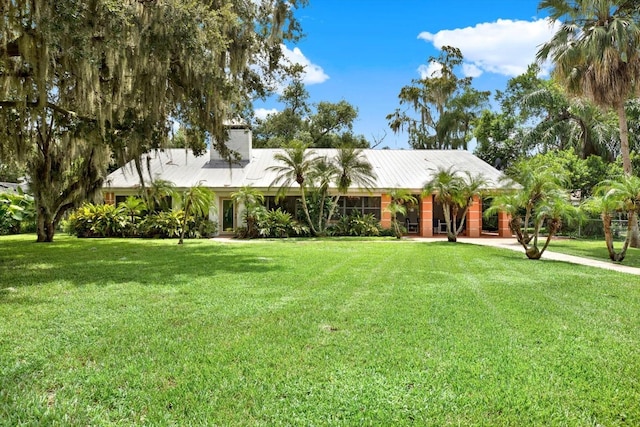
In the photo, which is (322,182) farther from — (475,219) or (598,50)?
(598,50)

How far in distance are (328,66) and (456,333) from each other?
2450 cm

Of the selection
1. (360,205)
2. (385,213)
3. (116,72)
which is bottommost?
(385,213)

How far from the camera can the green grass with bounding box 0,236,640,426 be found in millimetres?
2770

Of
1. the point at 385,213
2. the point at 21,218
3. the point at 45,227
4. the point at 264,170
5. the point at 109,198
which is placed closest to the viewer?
the point at 45,227

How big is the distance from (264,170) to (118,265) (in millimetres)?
13605

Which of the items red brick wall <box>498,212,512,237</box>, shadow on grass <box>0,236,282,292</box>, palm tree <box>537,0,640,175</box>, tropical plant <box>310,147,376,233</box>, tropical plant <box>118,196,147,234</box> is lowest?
shadow on grass <box>0,236,282,292</box>

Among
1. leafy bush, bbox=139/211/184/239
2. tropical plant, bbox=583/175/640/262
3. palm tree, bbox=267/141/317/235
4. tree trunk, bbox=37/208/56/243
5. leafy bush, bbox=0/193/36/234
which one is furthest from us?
palm tree, bbox=267/141/317/235

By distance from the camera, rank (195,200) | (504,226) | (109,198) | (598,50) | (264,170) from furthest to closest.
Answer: (264,170) < (504,226) < (109,198) < (195,200) < (598,50)

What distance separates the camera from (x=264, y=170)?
882 inches

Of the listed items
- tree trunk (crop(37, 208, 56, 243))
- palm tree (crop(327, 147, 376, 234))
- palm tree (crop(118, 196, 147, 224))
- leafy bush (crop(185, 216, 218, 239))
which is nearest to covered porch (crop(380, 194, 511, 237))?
palm tree (crop(327, 147, 376, 234))

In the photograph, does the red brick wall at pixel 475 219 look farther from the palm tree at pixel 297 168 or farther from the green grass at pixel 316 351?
the green grass at pixel 316 351

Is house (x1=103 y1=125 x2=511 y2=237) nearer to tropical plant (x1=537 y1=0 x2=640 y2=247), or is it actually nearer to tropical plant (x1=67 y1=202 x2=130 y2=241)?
tropical plant (x1=67 y1=202 x2=130 y2=241)

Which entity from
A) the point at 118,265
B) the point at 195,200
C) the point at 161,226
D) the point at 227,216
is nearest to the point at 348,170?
the point at 227,216

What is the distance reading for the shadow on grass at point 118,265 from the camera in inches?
295
